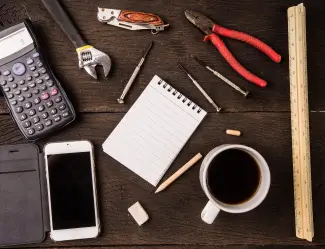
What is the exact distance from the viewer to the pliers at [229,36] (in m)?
0.74

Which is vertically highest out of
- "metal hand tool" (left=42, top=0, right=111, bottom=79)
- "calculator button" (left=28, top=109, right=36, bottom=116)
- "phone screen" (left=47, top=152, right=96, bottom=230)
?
"metal hand tool" (left=42, top=0, right=111, bottom=79)

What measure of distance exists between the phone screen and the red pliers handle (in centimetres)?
27

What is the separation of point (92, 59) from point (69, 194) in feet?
0.67

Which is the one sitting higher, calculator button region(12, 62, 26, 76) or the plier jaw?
the plier jaw

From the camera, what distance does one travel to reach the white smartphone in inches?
28.4

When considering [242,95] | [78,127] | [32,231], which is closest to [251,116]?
[242,95]

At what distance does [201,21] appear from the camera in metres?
0.74

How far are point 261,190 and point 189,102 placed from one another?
172mm

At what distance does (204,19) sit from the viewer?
741 mm

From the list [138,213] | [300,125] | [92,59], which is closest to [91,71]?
[92,59]

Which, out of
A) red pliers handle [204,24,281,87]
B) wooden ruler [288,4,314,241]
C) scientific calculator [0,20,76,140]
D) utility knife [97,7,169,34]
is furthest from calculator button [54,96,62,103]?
wooden ruler [288,4,314,241]

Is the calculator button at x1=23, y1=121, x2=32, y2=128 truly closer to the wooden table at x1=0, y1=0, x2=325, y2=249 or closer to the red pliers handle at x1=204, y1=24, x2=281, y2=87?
the wooden table at x1=0, y1=0, x2=325, y2=249

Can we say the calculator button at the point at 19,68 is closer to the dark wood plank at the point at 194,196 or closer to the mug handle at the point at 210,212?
the dark wood plank at the point at 194,196

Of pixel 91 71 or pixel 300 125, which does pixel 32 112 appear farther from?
pixel 300 125
